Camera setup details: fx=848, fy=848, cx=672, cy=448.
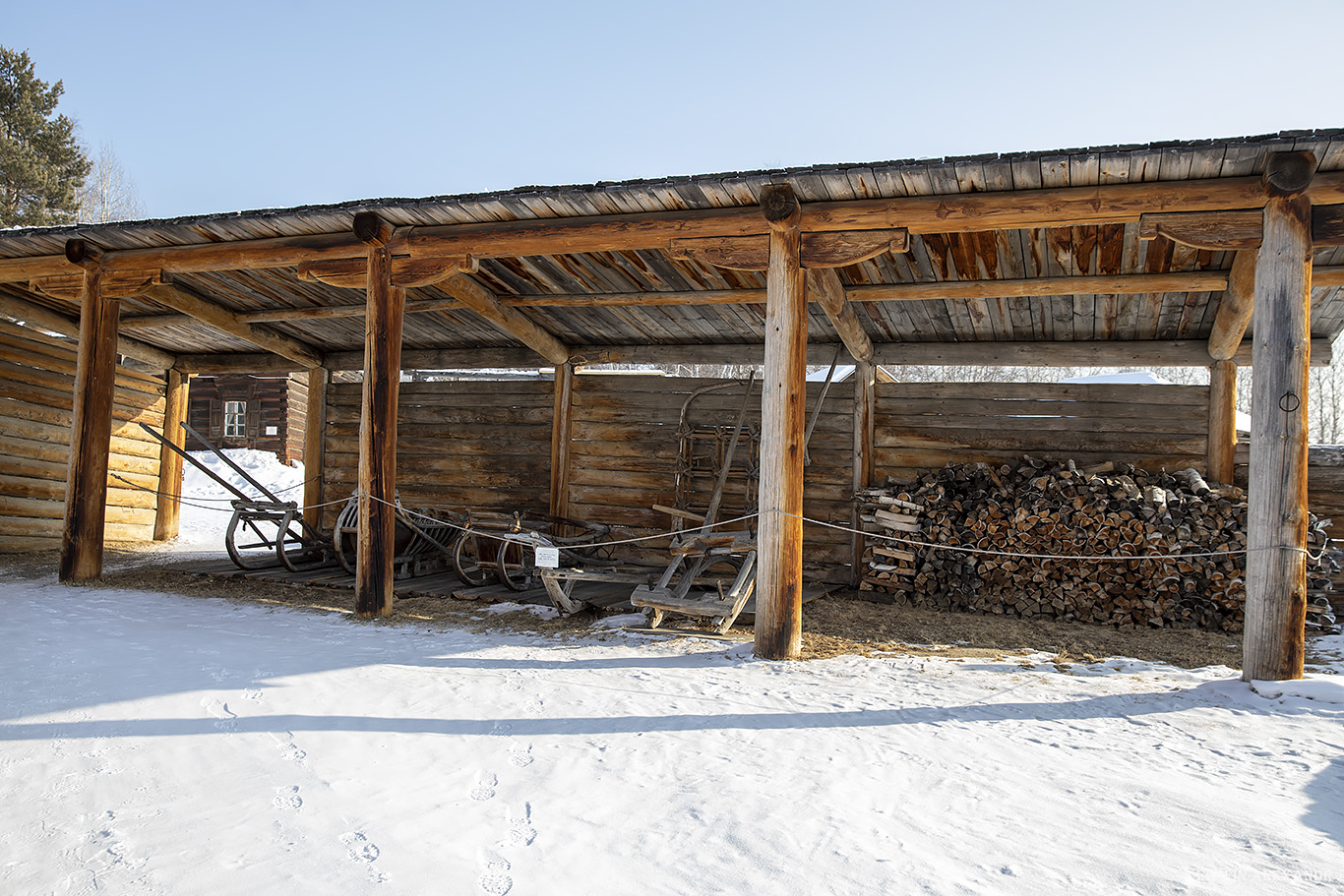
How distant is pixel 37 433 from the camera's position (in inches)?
430

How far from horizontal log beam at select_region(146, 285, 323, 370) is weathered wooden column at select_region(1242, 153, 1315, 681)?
898 centimetres

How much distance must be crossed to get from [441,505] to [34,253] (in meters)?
5.19

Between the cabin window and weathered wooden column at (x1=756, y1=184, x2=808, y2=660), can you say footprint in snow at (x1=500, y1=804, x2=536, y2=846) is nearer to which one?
weathered wooden column at (x1=756, y1=184, x2=808, y2=660)

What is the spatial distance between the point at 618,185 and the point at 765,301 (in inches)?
76.9

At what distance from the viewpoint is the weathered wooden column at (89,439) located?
26.2 ft

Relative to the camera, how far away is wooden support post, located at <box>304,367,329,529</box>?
1200cm

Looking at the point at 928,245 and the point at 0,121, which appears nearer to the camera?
the point at 928,245

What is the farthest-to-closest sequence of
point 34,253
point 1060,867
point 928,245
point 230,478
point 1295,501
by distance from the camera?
point 230,478 < point 34,253 < point 928,245 < point 1295,501 < point 1060,867

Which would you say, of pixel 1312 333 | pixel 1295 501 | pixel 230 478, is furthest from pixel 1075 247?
pixel 230 478

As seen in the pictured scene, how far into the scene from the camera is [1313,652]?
246 inches

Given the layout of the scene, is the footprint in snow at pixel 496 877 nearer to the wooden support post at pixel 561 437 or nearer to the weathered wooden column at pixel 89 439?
the weathered wooden column at pixel 89 439

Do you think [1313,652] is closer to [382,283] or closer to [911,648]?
[911,648]

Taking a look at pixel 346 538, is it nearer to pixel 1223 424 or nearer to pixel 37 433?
Answer: pixel 37 433

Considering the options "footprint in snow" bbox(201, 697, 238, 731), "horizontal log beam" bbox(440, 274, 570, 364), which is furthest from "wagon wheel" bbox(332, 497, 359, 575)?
"footprint in snow" bbox(201, 697, 238, 731)
